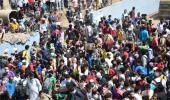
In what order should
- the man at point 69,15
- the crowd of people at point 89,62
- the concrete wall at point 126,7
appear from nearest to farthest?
the crowd of people at point 89,62
the man at point 69,15
the concrete wall at point 126,7

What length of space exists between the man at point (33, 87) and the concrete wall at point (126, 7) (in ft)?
32.6

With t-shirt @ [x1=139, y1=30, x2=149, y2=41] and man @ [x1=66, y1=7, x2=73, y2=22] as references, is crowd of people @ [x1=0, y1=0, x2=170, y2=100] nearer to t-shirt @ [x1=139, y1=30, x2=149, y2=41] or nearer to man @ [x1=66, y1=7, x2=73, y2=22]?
t-shirt @ [x1=139, y1=30, x2=149, y2=41]

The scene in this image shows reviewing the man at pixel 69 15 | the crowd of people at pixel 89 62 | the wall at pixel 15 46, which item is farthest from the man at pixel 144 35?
the wall at pixel 15 46

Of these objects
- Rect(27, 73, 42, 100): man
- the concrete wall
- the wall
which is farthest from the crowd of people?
the concrete wall

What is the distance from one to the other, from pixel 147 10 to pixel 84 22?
1019cm

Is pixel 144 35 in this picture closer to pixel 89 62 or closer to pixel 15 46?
pixel 89 62

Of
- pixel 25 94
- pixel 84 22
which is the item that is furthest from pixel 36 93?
pixel 84 22

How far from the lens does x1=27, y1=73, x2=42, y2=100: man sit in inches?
720

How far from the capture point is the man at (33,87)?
1830cm

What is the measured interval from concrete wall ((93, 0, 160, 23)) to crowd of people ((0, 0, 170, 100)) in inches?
99.1

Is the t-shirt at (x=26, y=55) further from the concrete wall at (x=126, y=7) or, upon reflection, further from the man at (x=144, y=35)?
the concrete wall at (x=126, y=7)

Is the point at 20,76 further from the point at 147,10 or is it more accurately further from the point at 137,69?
the point at 147,10

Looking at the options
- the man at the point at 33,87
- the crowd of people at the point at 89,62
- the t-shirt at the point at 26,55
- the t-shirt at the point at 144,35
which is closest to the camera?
the crowd of people at the point at 89,62

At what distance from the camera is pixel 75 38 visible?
81.1ft
